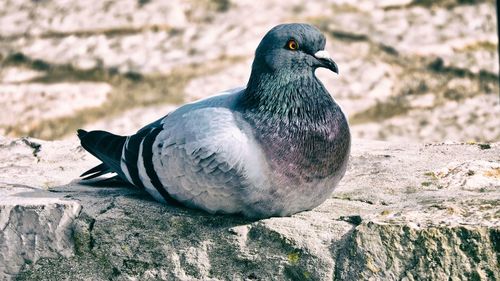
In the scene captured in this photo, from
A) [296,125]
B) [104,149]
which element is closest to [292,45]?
[296,125]

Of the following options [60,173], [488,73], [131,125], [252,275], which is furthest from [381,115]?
[252,275]

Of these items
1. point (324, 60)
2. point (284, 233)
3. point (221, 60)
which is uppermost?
point (324, 60)

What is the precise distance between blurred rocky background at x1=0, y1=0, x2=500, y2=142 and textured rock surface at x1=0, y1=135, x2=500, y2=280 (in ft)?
9.25

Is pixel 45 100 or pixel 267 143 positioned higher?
pixel 267 143

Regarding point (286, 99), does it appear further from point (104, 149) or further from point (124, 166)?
point (104, 149)

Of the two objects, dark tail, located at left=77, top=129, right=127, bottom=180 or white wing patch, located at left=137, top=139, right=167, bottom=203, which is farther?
dark tail, located at left=77, top=129, right=127, bottom=180

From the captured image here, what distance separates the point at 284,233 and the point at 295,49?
0.79 m

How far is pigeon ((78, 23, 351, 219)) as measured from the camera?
435 centimetres

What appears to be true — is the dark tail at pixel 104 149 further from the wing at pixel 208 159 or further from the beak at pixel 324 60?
the beak at pixel 324 60

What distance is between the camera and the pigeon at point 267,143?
4.35m

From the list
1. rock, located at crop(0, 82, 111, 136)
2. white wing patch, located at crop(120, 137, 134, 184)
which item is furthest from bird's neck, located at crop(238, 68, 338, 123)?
rock, located at crop(0, 82, 111, 136)

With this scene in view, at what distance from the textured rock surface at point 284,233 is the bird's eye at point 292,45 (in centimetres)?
73

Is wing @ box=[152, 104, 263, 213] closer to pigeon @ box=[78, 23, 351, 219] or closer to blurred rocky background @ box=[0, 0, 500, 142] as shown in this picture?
pigeon @ box=[78, 23, 351, 219]

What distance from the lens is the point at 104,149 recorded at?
5078 mm
